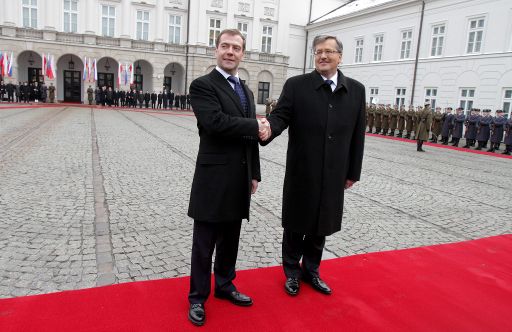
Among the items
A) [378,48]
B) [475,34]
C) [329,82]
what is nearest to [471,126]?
[475,34]

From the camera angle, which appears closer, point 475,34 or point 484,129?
point 484,129

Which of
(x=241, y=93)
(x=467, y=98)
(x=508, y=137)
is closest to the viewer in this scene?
(x=241, y=93)

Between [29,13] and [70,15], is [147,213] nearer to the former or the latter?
[70,15]

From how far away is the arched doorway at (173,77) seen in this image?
39.1 meters

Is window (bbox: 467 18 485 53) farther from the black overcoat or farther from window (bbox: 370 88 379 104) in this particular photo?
the black overcoat

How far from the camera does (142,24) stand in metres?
36.4

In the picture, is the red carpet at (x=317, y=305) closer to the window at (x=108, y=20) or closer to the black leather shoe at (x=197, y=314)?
the black leather shoe at (x=197, y=314)

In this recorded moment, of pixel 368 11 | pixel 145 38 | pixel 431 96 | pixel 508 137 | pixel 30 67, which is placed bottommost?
pixel 508 137

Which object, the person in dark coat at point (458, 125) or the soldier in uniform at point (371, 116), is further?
the soldier in uniform at point (371, 116)

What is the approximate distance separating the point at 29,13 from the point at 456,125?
32.8 m

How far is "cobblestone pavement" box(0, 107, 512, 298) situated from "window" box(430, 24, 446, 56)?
17.2 metres

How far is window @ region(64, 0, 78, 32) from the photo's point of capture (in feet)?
112

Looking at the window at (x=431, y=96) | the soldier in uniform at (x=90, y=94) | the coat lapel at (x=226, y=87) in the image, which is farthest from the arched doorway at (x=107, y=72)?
the coat lapel at (x=226, y=87)

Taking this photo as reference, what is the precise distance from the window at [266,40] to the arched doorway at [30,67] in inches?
781
